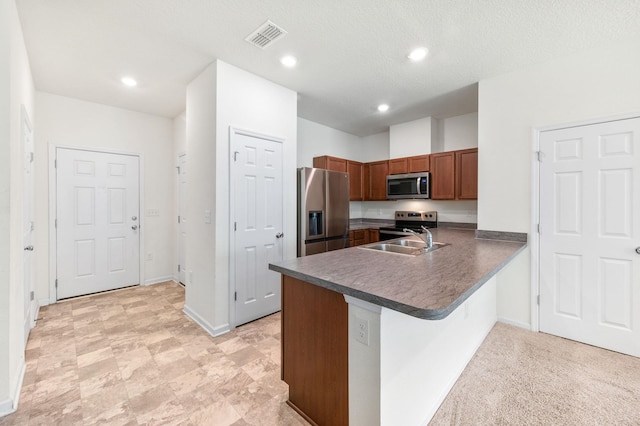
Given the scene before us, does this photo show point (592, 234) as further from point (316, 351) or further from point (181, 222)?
point (181, 222)

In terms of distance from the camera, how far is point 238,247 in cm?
292

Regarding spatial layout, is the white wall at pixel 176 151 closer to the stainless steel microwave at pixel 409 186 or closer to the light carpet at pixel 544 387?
the stainless steel microwave at pixel 409 186

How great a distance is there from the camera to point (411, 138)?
4629 millimetres

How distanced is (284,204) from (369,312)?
2.30 meters

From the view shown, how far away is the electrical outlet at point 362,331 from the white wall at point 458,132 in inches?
154

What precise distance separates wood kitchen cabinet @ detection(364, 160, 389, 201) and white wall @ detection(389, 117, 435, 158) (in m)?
0.28

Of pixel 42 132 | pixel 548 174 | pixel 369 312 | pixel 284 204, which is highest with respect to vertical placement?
pixel 42 132

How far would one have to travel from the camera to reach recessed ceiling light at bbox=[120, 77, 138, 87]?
3.16 metres

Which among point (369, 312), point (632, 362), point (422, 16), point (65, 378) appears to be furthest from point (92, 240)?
point (632, 362)

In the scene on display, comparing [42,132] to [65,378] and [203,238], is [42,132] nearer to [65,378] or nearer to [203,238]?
[203,238]

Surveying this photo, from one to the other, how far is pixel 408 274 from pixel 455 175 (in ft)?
9.96

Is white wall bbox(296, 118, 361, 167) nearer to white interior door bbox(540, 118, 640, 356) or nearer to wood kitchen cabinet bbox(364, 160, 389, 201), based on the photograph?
wood kitchen cabinet bbox(364, 160, 389, 201)

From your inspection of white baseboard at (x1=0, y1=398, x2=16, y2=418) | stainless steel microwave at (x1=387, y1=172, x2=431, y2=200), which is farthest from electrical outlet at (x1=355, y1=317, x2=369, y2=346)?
stainless steel microwave at (x1=387, y1=172, x2=431, y2=200)

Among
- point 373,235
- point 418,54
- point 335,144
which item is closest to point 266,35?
point 418,54
